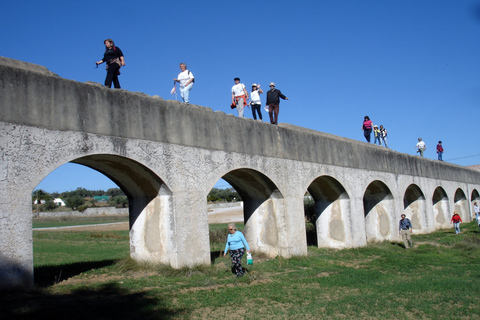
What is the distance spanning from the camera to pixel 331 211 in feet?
48.1

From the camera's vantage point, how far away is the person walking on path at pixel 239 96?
1197 cm

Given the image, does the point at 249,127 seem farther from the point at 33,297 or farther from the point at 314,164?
the point at 33,297

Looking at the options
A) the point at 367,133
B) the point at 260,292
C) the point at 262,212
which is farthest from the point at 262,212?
the point at 367,133

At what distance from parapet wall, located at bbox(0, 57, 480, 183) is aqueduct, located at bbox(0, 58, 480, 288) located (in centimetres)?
2

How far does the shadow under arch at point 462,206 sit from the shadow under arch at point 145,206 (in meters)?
22.6

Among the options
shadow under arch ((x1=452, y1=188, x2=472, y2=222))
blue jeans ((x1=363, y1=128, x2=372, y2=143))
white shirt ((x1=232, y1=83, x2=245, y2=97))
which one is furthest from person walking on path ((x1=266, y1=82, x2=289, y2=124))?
shadow under arch ((x1=452, y1=188, x2=472, y2=222))

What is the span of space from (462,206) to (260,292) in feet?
75.3

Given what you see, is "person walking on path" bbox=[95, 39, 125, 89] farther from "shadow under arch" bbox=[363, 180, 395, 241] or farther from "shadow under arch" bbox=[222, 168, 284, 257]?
"shadow under arch" bbox=[363, 180, 395, 241]

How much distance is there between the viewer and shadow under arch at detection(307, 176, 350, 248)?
47.0 ft

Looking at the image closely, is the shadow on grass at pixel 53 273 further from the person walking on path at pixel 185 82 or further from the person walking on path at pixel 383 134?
the person walking on path at pixel 383 134

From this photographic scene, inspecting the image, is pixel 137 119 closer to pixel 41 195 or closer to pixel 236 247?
pixel 236 247

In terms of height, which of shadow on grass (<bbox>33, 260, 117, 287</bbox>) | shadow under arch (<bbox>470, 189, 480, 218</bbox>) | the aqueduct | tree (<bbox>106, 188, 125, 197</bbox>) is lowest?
shadow on grass (<bbox>33, 260, 117, 287</bbox>)

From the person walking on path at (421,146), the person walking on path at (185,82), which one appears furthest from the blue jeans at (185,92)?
the person walking on path at (421,146)

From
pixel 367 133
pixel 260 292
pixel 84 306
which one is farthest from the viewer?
pixel 367 133
